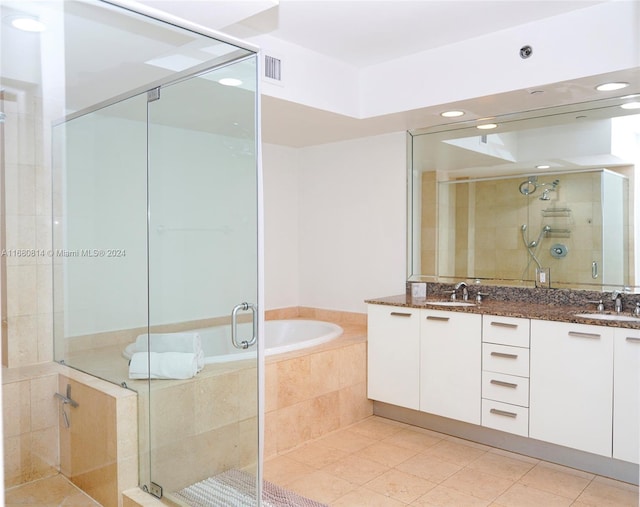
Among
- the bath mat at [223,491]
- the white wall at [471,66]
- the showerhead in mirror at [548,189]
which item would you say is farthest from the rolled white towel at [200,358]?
the showerhead in mirror at [548,189]

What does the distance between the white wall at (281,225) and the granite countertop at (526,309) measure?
4.11 ft

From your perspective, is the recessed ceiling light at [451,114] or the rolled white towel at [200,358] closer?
the rolled white towel at [200,358]

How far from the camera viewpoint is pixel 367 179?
441 cm

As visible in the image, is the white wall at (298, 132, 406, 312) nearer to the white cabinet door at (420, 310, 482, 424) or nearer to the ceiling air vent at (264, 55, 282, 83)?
the white cabinet door at (420, 310, 482, 424)

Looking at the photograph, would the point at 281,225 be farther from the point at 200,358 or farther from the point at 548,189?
the point at 200,358

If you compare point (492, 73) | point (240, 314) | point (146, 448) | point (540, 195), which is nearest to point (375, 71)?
point (492, 73)

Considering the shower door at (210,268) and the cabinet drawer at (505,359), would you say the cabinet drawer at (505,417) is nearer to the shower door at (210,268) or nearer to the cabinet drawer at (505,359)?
the cabinet drawer at (505,359)

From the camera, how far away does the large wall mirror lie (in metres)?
3.22

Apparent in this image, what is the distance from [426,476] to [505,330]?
3.12 feet

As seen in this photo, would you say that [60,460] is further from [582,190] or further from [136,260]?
[582,190]

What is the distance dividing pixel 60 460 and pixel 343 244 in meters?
3.09

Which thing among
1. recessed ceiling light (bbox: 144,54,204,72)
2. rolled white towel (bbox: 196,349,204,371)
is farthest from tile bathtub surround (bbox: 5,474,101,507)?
recessed ceiling light (bbox: 144,54,204,72)

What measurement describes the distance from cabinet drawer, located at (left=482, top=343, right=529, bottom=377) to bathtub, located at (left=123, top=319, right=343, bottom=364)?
112cm

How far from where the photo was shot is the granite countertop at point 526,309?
281cm
